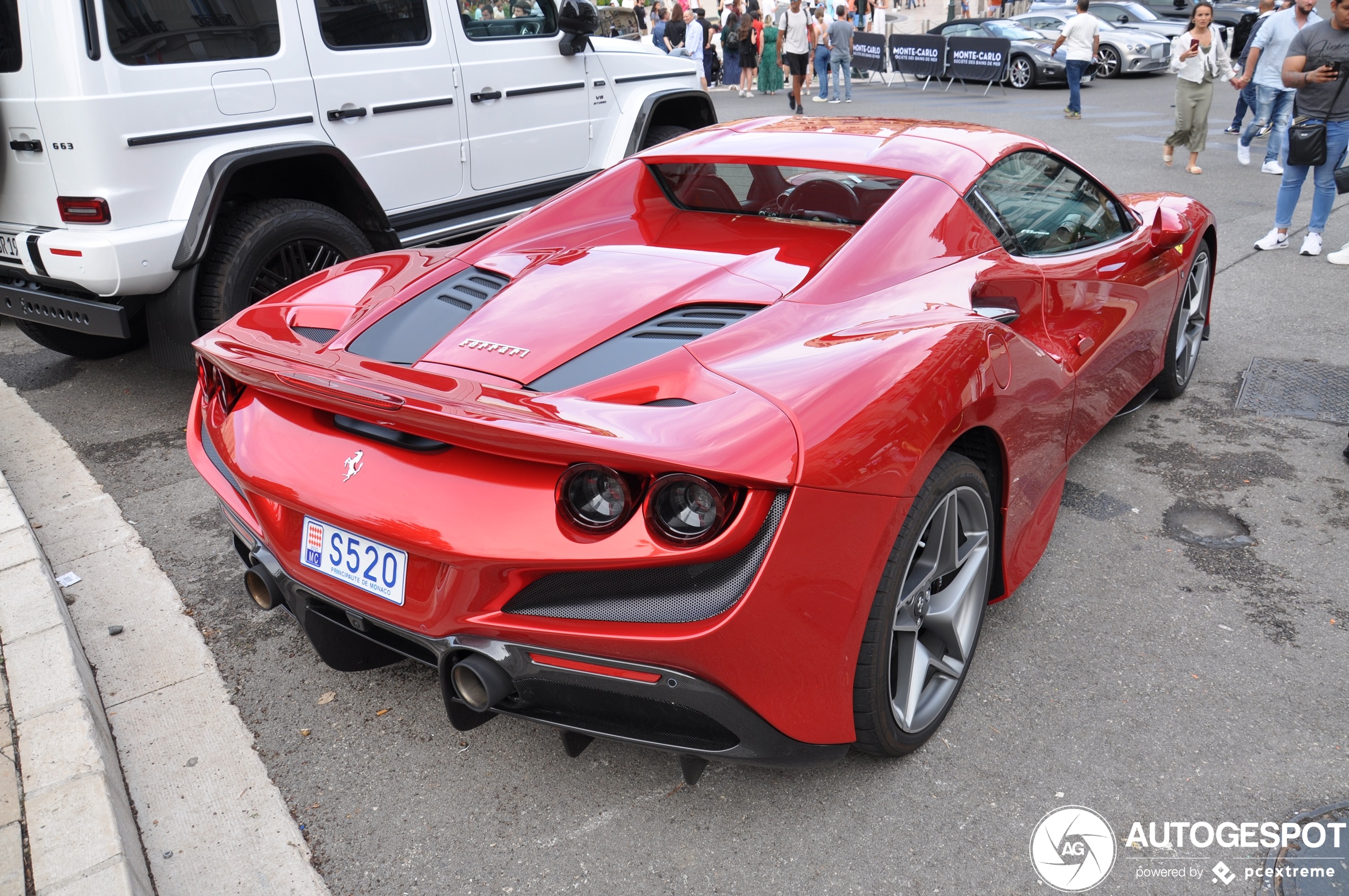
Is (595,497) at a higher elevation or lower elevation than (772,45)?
lower

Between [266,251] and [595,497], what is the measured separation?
3417mm

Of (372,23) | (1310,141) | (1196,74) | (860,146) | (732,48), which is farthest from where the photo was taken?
(732,48)

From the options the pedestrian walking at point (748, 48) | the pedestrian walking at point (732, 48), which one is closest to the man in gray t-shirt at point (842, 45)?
the pedestrian walking at point (748, 48)

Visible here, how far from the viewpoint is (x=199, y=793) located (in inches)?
96.5

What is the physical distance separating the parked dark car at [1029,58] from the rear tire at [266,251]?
16.8 meters

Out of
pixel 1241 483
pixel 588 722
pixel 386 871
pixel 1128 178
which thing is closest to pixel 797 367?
pixel 588 722

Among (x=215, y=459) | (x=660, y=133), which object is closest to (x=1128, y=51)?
(x=660, y=133)

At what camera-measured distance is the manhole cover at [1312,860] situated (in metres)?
2.07

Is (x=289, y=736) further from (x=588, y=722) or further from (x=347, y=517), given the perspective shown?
(x=588, y=722)

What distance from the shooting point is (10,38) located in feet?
13.9

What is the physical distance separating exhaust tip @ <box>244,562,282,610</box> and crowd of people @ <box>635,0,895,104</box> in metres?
15.6

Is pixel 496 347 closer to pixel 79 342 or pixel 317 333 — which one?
pixel 317 333

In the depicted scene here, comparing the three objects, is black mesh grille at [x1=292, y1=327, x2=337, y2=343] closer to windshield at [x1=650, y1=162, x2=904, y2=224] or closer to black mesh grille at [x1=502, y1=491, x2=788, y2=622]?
black mesh grille at [x1=502, y1=491, x2=788, y2=622]

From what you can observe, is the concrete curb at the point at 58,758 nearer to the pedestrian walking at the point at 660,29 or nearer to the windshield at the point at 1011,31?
the windshield at the point at 1011,31
